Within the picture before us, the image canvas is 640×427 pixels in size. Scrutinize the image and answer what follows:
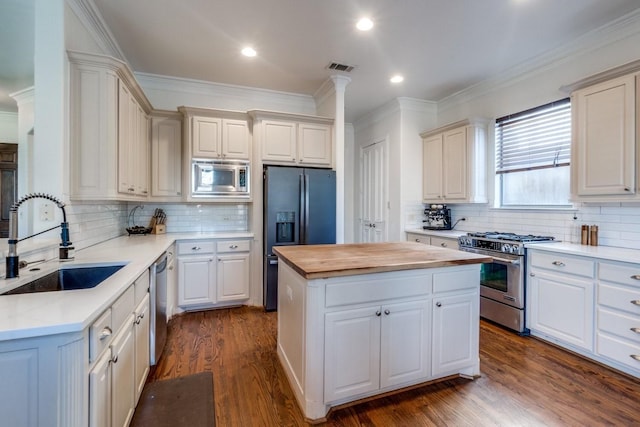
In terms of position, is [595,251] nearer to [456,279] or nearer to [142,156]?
[456,279]

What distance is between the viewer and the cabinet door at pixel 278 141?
3768mm

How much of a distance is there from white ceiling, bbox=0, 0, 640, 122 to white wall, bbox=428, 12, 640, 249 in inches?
5.5

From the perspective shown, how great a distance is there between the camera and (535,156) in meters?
3.47

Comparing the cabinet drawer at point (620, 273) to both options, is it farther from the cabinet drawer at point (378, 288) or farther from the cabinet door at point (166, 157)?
the cabinet door at point (166, 157)

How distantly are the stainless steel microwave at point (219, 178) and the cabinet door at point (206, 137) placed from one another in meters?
0.10

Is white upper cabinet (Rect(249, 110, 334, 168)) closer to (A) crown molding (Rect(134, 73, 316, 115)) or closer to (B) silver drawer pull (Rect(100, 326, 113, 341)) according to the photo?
(A) crown molding (Rect(134, 73, 316, 115))

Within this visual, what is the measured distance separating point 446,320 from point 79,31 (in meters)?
3.50

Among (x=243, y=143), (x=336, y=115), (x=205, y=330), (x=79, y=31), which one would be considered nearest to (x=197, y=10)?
(x=79, y=31)

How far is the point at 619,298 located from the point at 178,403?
318 centimetres

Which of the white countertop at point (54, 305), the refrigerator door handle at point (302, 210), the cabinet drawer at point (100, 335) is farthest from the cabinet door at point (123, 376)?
the refrigerator door handle at point (302, 210)

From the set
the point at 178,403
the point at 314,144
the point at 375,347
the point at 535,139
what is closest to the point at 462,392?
the point at 375,347

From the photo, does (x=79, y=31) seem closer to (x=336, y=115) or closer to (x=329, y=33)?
(x=329, y=33)

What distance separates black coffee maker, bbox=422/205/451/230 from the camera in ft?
14.6

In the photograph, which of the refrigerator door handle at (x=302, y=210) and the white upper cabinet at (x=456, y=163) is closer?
the refrigerator door handle at (x=302, y=210)
